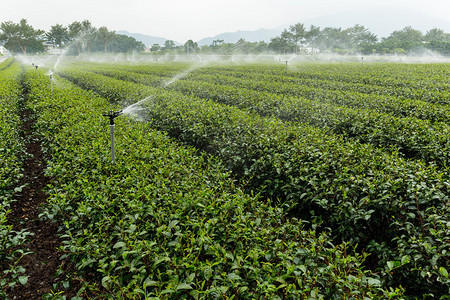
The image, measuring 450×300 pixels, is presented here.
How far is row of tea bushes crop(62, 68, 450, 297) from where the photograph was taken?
254 centimetres

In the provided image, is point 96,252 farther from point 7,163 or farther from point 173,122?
point 173,122

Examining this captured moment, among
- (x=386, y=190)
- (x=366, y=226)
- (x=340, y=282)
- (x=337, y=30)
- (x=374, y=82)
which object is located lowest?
(x=366, y=226)

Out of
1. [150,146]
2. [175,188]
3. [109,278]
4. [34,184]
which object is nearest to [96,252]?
[109,278]

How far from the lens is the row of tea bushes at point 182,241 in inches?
77.9

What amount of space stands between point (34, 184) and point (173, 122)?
308cm

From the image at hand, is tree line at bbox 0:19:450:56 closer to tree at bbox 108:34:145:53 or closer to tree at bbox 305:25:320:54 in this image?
tree at bbox 305:25:320:54

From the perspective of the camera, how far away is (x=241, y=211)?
2.74m

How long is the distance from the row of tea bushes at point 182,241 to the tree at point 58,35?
95.7 m

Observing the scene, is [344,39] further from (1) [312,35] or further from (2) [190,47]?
(2) [190,47]

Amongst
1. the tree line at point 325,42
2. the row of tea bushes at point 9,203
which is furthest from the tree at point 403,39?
the row of tea bushes at point 9,203

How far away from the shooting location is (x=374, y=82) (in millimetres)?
13609

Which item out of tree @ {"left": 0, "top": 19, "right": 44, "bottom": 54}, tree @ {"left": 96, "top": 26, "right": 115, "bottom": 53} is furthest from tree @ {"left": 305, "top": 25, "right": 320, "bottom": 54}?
tree @ {"left": 0, "top": 19, "right": 44, "bottom": 54}

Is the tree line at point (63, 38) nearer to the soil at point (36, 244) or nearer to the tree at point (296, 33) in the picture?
the tree at point (296, 33)

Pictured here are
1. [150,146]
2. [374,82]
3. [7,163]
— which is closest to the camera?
[7,163]
